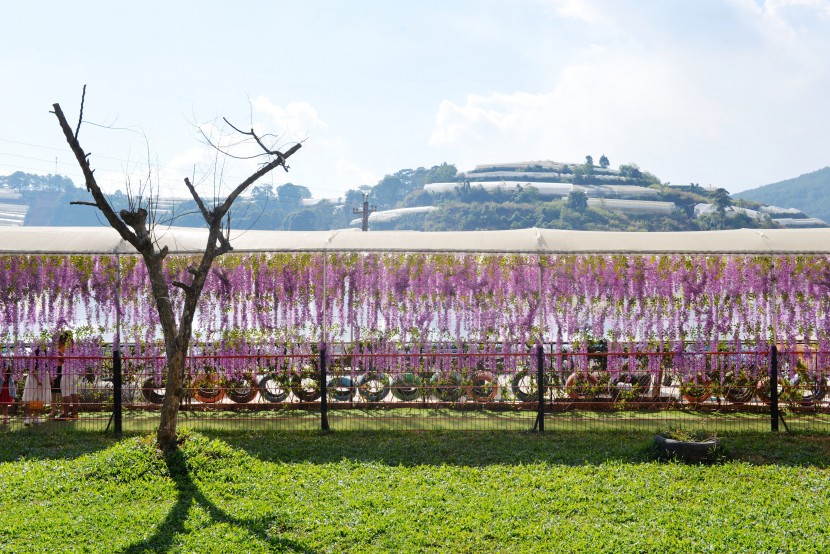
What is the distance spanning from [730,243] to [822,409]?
9.03 ft

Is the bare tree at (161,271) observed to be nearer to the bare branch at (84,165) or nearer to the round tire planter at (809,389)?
the bare branch at (84,165)

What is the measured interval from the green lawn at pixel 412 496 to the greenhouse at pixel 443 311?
2.84m

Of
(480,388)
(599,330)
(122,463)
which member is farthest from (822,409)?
(122,463)

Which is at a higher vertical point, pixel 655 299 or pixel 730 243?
pixel 730 243

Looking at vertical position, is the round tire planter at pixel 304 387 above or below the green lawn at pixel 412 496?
above

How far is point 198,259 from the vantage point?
12.6 metres

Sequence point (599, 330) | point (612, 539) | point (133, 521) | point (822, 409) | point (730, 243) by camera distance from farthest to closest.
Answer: point (599, 330) < point (730, 243) < point (822, 409) < point (133, 521) < point (612, 539)

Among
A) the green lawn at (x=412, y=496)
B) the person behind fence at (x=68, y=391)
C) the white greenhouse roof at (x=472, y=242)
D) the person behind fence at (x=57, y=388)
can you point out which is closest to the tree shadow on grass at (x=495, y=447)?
the green lawn at (x=412, y=496)

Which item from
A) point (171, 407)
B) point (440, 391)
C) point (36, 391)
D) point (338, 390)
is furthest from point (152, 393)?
point (440, 391)

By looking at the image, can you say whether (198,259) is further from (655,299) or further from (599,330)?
(655,299)

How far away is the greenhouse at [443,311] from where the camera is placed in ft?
39.6

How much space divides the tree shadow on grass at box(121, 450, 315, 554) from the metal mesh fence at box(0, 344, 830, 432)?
334 centimetres

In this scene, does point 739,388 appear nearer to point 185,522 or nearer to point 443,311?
point 443,311

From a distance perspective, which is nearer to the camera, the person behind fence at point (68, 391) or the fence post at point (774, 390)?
the fence post at point (774, 390)
